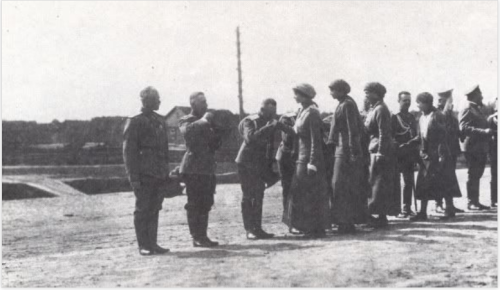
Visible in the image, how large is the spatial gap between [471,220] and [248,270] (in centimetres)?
417

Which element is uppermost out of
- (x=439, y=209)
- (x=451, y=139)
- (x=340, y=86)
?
(x=340, y=86)

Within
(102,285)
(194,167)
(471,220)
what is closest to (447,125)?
(471,220)

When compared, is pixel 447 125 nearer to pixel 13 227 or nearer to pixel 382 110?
pixel 382 110

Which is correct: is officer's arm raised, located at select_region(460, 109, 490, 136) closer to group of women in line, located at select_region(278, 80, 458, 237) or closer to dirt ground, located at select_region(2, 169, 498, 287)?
dirt ground, located at select_region(2, 169, 498, 287)

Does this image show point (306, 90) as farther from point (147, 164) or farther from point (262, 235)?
point (147, 164)

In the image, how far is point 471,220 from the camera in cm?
842

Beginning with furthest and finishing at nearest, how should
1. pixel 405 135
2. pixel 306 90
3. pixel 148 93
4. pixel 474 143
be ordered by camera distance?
1. pixel 474 143
2. pixel 405 135
3. pixel 306 90
4. pixel 148 93

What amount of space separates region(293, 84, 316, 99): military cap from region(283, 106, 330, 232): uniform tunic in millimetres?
169

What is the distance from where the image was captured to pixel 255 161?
7.57 metres

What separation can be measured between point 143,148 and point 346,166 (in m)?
2.55

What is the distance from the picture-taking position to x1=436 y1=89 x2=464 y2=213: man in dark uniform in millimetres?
8844

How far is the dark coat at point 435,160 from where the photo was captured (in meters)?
8.76

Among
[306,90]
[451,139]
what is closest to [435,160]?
[451,139]

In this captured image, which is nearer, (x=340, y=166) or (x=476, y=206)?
(x=340, y=166)
